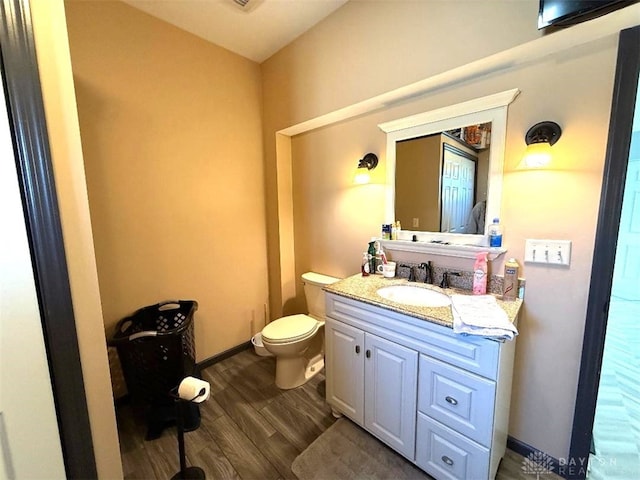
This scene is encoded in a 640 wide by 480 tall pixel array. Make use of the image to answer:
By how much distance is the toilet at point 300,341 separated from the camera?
6.13 ft

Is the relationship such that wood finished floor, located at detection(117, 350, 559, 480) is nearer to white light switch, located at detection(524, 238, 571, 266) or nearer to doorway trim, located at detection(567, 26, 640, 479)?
doorway trim, located at detection(567, 26, 640, 479)

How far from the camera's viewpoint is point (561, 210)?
1.26 metres

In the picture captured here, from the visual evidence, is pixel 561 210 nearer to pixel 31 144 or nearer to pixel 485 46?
pixel 485 46

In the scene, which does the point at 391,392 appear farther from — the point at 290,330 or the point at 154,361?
the point at 154,361

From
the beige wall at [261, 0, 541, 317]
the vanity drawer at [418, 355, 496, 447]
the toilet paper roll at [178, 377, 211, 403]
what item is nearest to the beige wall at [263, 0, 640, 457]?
the beige wall at [261, 0, 541, 317]

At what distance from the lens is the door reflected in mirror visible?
1492mm

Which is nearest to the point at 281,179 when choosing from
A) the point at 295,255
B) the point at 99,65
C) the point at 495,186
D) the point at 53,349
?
the point at 295,255

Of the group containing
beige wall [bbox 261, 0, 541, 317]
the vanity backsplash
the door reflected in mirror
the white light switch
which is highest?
beige wall [bbox 261, 0, 541, 317]

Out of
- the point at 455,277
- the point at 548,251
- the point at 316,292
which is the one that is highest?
the point at 548,251

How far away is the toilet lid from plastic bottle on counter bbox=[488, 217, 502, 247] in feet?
4.31

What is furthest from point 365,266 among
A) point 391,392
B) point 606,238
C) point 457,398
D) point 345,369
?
point 606,238

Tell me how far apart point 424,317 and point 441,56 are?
1378mm

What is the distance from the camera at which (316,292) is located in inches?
88.3

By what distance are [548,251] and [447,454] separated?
110cm
